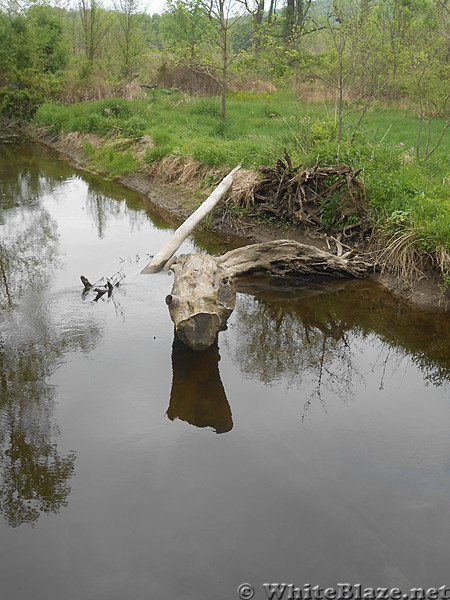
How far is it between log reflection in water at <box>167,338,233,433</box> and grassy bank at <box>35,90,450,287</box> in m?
3.67

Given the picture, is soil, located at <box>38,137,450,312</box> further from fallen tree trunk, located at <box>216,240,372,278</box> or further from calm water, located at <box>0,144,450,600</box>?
fallen tree trunk, located at <box>216,240,372,278</box>

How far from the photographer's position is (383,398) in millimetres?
6020

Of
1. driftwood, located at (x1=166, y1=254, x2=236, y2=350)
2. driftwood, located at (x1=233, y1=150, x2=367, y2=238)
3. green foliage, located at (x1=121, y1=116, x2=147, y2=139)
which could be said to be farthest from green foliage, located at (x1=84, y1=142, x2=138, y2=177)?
driftwood, located at (x1=166, y1=254, x2=236, y2=350)

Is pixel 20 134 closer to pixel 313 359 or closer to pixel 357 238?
pixel 357 238

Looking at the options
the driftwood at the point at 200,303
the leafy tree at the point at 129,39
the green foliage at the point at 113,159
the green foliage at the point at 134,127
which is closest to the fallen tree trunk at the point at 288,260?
the driftwood at the point at 200,303

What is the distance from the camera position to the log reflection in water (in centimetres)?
556

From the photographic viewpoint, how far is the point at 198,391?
597 cm

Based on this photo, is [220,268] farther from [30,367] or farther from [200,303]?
[30,367]

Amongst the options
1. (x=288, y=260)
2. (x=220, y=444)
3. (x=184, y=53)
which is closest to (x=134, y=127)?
(x=184, y=53)

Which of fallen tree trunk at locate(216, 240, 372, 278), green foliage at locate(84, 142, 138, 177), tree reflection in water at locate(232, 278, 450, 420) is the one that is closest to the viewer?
tree reflection in water at locate(232, 278, 450, 420)

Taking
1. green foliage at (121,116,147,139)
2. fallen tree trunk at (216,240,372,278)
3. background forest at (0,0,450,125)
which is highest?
background forest at (0,0,450,125)

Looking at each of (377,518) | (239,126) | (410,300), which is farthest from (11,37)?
(377,518)

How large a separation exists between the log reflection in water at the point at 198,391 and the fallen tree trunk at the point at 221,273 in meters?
0.33

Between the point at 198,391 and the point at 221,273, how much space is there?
180 centimetres
